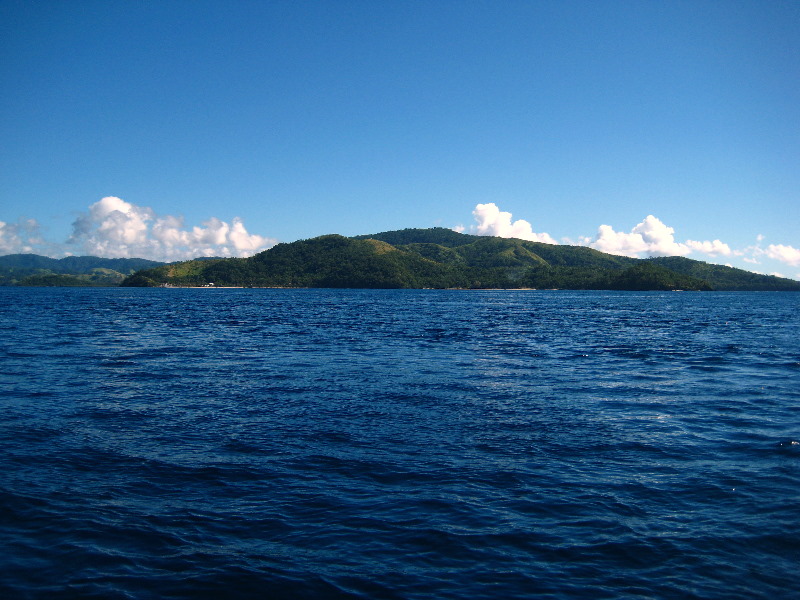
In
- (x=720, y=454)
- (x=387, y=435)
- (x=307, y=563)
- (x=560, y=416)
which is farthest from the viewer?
(x=560, y=416)

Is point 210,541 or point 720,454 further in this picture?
point 720,454

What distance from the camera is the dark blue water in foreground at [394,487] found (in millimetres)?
9172

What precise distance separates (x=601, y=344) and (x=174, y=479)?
141 feet

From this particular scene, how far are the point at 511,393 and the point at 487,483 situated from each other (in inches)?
467

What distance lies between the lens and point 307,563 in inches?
373

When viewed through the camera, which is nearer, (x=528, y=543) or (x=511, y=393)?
(x=528, y=543)

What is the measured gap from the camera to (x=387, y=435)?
56.5 feet

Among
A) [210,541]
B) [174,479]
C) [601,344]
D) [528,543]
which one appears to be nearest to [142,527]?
[210,541]

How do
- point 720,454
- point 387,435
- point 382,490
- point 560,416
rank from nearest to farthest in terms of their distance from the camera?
point 382,490 → point 720,454 → point 387,435 → point 560,416

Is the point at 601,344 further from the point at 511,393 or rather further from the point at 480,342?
the point at 511,393

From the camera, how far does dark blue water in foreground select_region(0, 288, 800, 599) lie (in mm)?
9172

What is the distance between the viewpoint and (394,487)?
12852 millimetres

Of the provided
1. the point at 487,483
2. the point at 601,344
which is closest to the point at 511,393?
the point at 487,483

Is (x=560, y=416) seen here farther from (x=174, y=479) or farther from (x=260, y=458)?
(x=174, y=479)
